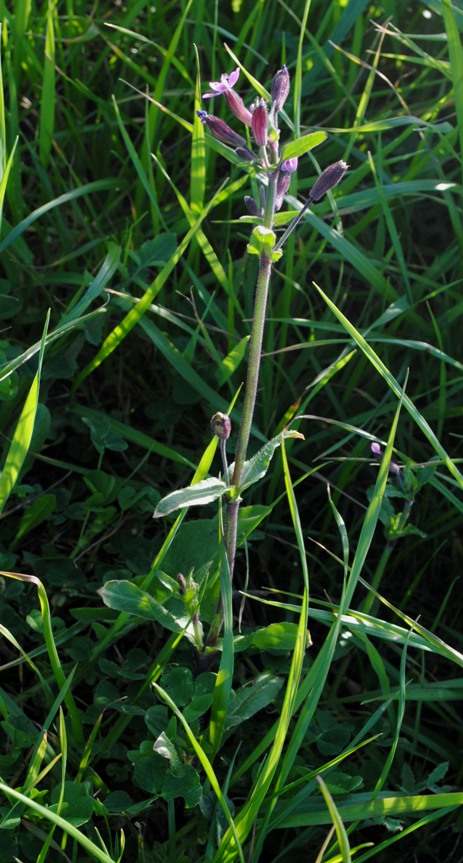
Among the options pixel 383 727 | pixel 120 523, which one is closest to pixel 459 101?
pixel 120 523

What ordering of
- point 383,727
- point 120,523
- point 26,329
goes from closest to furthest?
point 383,727 < point 120,523 < point 26,329

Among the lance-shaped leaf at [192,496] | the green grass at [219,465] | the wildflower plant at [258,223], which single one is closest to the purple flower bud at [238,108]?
the wildflower plant at [258,223]

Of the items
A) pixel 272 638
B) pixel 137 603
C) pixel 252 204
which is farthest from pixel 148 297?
pixel 272 638

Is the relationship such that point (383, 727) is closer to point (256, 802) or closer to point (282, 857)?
point (282, 857)

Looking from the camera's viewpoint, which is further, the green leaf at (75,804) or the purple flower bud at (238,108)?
the purple flower bud at (238,108)

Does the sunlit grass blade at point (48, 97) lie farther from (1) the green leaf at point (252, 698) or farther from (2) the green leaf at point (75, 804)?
(2) the green leaf at point (75, 804)

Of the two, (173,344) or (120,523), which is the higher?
(173,344)

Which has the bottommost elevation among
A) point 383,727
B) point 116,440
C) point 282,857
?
point 282,857
